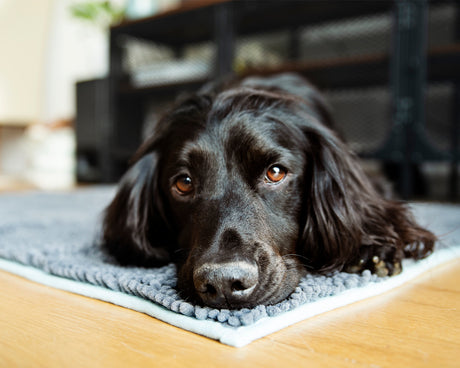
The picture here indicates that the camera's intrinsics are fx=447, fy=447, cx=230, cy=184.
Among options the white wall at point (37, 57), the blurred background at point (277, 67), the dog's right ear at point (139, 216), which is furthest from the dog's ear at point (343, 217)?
the white wall at point (37, 57)

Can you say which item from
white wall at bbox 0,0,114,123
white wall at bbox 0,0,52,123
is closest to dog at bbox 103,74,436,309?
white wall at bbox 0,0,114,123

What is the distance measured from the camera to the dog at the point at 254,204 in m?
0.94

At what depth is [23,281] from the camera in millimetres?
1153

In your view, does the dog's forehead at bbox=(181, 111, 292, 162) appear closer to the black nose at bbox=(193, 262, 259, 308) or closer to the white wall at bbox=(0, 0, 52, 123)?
the black nose at bbox=(193, 262, 259, 308)

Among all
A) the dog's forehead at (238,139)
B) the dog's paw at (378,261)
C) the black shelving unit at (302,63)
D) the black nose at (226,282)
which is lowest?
the dog's paw at (378,261)

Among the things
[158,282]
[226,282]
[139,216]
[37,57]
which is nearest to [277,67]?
[139,216]

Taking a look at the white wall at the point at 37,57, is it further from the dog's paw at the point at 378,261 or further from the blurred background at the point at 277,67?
the dog's paw at the point at 378,261

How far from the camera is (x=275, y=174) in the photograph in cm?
113

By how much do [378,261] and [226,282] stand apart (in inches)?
20.0

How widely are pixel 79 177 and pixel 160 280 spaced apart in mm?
4507

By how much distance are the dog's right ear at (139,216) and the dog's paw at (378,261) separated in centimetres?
54

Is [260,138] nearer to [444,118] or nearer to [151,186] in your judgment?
[151,186]

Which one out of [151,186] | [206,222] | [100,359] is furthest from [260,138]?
[100,359]

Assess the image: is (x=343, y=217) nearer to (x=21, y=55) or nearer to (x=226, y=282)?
(x=226, y=282)
